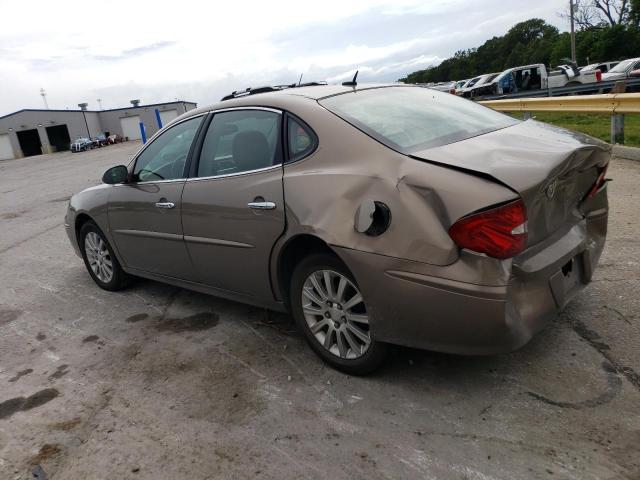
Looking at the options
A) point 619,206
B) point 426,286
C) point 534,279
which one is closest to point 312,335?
point 426,286

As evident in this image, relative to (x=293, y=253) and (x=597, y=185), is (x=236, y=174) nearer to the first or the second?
(x=293, y=253)

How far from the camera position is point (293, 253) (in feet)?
11.1

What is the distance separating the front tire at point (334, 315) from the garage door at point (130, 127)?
243 feet

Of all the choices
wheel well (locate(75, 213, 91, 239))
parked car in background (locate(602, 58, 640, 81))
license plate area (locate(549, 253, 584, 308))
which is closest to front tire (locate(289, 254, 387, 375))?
license plate area (locate(549, 253, 584, 308))

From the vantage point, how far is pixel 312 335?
11.1ft

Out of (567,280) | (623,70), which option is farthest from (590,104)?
(623,70)

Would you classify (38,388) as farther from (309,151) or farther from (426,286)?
(426,286)

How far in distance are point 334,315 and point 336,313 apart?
0.08 feet

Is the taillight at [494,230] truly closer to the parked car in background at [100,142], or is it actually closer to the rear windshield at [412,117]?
the rear windshield at [412,117]

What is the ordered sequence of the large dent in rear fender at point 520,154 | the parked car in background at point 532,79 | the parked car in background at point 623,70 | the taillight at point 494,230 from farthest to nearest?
1. the parked car in background at point 623,70
2. the parked car in background at point 532,79
3. the large dent in rear fender at point 520,154
4. the taillight at point 494,230

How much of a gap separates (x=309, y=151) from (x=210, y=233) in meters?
1.00

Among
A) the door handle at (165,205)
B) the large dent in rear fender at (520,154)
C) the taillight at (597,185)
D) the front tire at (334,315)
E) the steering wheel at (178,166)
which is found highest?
the steering wheel at (178,166)

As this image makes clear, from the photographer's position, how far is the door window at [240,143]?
3529mm

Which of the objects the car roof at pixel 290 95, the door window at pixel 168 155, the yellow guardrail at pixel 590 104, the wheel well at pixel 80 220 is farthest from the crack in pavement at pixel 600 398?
the yellow guardrail at pixel 590 104
